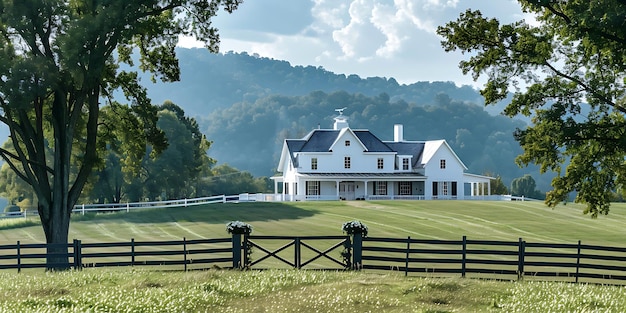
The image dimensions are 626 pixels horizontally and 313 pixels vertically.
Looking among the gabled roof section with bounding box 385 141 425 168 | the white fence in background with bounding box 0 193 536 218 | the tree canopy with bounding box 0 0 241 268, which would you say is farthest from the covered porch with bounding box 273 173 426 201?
the tree canopy with bounding box 0 0 241 268

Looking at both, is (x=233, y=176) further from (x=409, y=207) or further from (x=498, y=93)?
(x=498, y=93)

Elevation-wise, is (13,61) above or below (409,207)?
above

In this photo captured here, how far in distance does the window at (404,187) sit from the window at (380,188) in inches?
73.0

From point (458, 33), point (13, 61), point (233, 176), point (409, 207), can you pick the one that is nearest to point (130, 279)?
point (13, 61)

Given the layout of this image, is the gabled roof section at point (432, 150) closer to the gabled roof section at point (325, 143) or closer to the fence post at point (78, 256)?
the gabled roof section at point (325, 143)

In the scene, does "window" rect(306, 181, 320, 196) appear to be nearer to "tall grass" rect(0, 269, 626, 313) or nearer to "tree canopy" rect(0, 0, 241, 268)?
"tree canopy" rect(0, 0, 241, 268)

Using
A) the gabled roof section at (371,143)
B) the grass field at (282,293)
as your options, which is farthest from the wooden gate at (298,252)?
the gabled roof section at (371,143)

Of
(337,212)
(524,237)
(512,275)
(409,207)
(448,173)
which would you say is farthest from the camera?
(448,173)

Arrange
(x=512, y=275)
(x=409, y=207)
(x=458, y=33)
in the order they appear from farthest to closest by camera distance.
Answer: (x=409, y=207)
(x=458, y=33)
(x=512, y=275)

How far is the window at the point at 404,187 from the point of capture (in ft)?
265

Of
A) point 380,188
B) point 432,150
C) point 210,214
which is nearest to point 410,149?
point 432,150

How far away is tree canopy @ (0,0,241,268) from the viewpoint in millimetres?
29469

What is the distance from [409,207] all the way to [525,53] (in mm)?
38909

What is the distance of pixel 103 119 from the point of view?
119 feet
